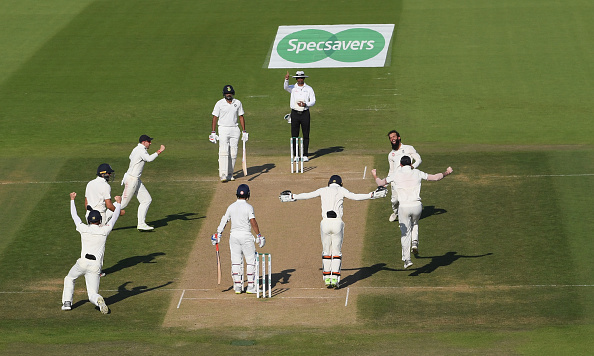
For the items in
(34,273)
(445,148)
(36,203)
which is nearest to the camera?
(34,273)

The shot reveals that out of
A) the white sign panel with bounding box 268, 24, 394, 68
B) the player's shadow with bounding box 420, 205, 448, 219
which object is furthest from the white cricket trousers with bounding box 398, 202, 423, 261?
the white sign panel with bounding box 268, 24, 394, 68

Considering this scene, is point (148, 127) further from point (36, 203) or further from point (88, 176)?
point (36, 203)

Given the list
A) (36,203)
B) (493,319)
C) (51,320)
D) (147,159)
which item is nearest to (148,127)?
(36,203)

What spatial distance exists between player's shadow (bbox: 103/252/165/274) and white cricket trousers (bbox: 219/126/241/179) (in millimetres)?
4727

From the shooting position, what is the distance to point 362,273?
22.9m

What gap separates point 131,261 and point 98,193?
173cm

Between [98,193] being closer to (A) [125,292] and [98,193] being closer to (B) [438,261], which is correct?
(A) [125,292]

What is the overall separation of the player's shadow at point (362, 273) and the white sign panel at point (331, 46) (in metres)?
17.6

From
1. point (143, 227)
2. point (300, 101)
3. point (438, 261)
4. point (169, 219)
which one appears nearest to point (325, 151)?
point (300, 101)

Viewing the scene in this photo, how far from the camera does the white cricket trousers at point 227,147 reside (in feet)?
92.9

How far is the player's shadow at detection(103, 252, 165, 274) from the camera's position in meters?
23.6

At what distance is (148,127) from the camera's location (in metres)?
35.0

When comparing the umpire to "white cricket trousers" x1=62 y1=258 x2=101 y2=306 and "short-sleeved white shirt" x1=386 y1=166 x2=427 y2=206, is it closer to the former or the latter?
"short-sleeved white shirt" x1=386 y1=166 x2=427 y2=206

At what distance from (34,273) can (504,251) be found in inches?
403
